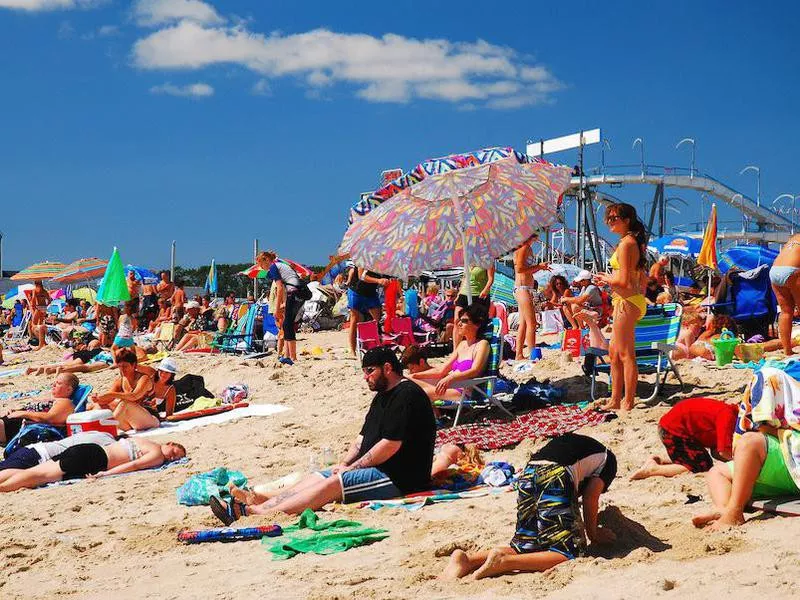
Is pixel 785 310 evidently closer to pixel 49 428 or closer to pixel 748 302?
pixel 748 302

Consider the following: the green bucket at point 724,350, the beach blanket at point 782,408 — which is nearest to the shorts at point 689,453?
the beach blanket at point 782,408

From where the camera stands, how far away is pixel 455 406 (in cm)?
771

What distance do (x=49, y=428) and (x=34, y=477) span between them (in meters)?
1.27

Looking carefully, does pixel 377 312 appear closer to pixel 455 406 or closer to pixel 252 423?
pixel 252 423

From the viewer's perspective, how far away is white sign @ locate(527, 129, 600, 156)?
30781 mm

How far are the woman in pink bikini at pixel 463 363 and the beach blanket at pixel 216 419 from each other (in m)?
2.26

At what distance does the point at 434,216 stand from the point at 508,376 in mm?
1810

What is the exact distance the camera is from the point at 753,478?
3.97 metres

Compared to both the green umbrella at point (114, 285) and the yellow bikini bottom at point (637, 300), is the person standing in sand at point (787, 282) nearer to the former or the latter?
the yellow bikini bottom at point (637, 300)

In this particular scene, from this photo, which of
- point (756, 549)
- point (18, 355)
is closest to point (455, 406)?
point (756, 549)

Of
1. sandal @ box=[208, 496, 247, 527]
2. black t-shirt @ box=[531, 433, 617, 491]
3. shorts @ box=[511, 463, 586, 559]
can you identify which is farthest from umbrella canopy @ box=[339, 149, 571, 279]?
shorts @ box=[511, 463, 586, 559]

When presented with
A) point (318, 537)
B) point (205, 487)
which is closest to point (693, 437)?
point (318, 537)

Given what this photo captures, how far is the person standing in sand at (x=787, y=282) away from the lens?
8.41 m

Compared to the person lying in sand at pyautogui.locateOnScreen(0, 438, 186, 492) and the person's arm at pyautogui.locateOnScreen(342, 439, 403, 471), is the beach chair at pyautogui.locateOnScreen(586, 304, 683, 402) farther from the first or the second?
the person lying in sand at pyautogui.locateOnScreen(0, 438, 186, 492)
